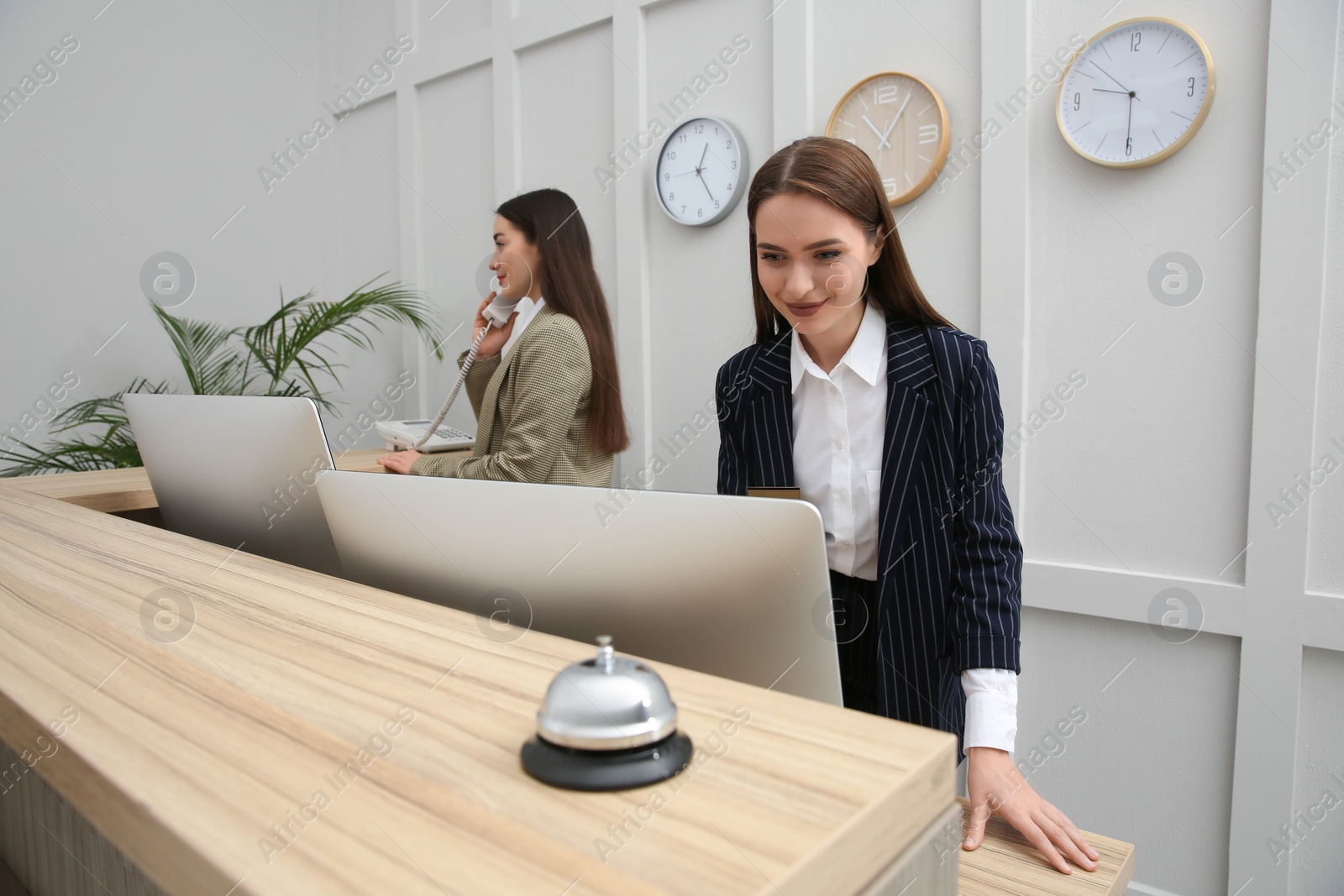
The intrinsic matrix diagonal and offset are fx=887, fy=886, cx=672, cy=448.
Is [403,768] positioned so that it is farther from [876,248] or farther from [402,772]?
[876,248]

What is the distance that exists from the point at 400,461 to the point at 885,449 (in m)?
1.89

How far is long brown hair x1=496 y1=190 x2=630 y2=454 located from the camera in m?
2.79

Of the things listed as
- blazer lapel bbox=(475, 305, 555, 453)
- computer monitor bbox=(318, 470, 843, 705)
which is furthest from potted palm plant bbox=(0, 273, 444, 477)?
computer monitor bbox=(318, 470, 843, 705)

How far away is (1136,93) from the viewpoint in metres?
2.33

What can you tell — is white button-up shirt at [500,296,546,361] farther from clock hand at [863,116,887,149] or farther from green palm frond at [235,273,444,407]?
green palm frond at [235,273,444,407]

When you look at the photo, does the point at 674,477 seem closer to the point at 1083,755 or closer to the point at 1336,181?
the point at 1083,755

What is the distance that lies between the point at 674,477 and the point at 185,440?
7.26 ft

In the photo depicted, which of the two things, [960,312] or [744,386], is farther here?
[960,312]

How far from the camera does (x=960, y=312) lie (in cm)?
271

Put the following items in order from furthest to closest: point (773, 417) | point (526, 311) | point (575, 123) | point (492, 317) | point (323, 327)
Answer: point (323, 327) → point (575, 123) → point (492, 317) → point (526, 311) → point (773, 417)

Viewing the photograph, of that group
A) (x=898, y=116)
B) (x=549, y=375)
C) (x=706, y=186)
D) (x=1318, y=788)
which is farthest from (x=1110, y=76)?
(x=1318, y=788)

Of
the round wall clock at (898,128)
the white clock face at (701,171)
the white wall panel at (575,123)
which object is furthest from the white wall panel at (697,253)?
the round wall clock at (898,128)

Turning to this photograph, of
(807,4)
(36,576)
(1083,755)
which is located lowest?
(1083,755)

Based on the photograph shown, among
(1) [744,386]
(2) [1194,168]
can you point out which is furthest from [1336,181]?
(1) [744,386]
